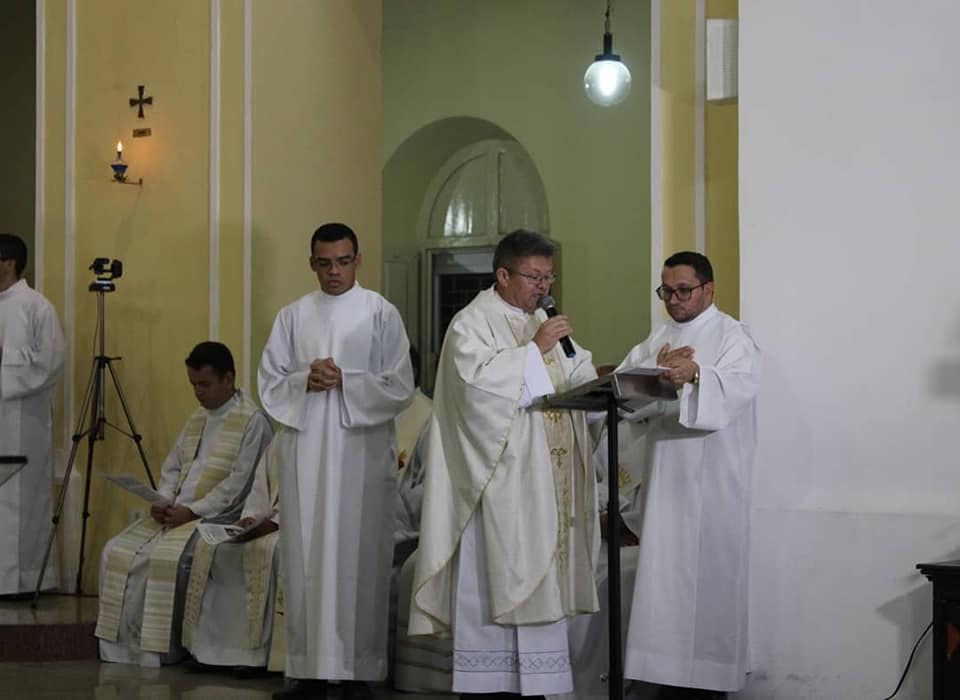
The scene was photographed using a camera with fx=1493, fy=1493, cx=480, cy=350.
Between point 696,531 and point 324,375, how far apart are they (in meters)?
1.61

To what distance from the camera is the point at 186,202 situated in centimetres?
880

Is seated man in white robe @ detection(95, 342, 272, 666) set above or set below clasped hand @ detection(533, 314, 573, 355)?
below

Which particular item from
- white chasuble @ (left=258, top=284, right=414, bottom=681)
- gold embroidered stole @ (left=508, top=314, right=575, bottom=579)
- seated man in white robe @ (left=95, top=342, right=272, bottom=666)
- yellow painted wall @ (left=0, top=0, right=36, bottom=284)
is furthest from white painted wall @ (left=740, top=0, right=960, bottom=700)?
yellow painted wall @ (left=0, top=0, right=36, bottom=284)

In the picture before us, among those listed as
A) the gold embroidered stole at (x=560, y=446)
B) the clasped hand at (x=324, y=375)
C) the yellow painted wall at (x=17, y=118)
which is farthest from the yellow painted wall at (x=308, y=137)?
the yellow painted wall at (x=17, y=118)

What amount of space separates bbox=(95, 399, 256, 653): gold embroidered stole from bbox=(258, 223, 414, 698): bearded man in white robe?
125 centimetres

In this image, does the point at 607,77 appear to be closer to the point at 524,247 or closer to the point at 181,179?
the point at 181,179

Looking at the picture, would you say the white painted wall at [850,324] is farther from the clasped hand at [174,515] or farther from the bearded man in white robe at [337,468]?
the clasped hand at [174,515]

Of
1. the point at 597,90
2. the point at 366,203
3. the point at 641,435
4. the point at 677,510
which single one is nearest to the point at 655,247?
the point at 641,435

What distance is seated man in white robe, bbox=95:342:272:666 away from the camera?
732 cm

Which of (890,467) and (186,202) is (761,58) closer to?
(890,467)

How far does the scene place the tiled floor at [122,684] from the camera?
638cm

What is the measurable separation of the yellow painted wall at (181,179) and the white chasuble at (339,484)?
2.26 metres

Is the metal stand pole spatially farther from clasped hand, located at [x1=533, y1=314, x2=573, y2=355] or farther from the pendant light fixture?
the pendant light fixture

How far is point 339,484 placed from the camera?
620 centimetres
